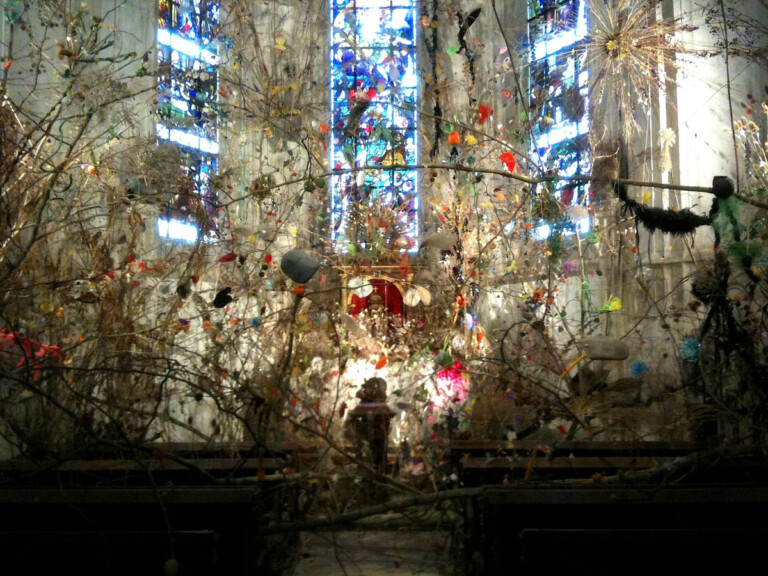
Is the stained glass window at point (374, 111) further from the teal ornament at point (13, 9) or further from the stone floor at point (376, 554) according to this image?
the stone floor at point (376, 554)

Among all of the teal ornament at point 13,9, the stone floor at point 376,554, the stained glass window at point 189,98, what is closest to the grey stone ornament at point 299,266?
the stone floor at point 376,554

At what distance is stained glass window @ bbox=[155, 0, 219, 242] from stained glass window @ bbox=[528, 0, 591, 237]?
3.17 m

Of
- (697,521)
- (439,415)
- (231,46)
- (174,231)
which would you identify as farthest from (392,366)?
(697,521)

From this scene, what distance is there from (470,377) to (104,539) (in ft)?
11.2

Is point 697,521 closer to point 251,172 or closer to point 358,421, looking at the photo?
point 358,421

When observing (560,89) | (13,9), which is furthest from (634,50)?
(13,9)

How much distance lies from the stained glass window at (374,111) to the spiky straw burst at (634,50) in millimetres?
2278

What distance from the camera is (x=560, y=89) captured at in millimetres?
7422

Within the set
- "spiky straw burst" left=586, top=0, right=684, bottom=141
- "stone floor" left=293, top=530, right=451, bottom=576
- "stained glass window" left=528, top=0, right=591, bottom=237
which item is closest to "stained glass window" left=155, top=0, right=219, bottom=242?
"stained glass window" left=528, top=0, right=591, bottom=237

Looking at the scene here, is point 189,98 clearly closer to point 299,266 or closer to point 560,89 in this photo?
point 560,89

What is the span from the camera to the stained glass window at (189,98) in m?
6.70

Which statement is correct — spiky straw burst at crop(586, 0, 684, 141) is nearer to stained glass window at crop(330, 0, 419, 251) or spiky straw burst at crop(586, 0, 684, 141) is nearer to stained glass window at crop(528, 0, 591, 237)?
stained glass window at crop(528, 0, 591, 237)

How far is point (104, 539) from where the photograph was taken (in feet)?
6.49

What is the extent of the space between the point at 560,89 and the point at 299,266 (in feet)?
16.3
